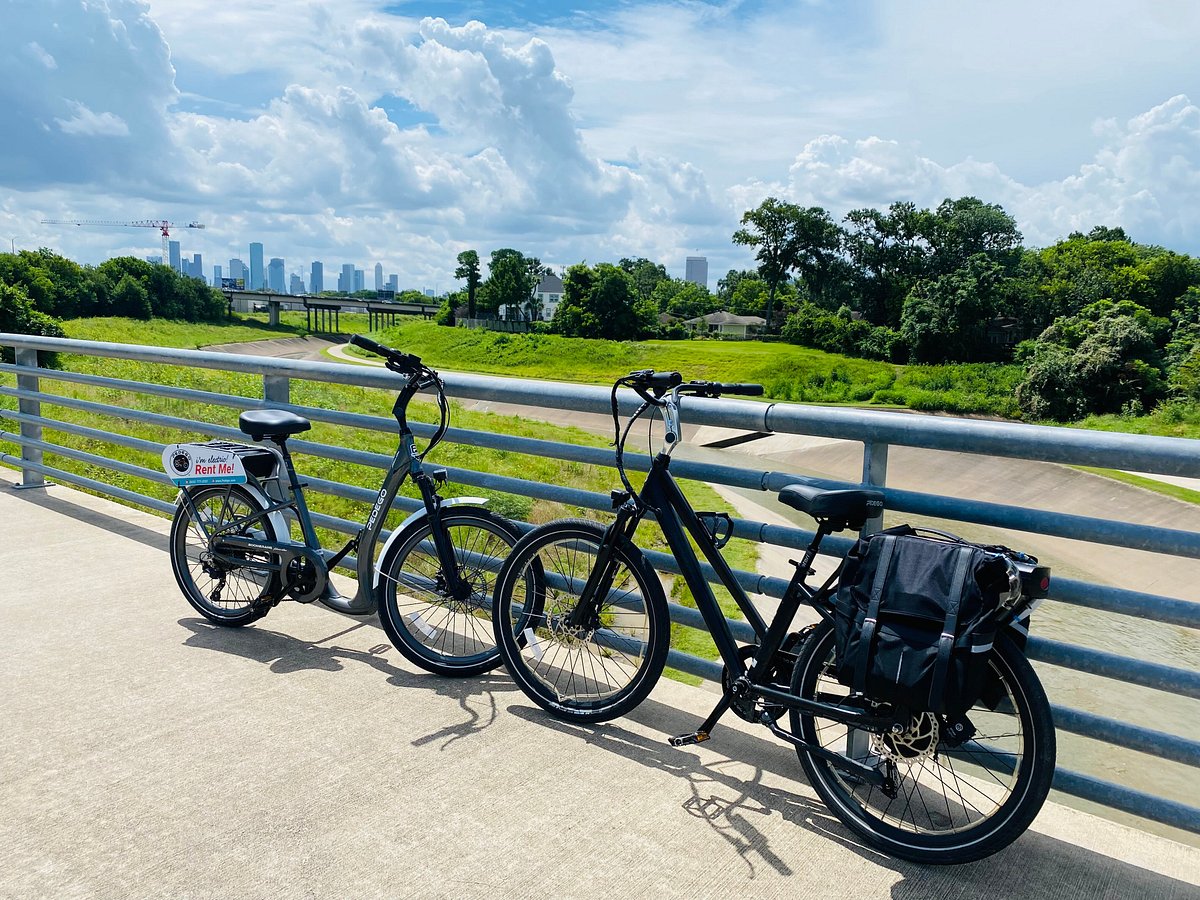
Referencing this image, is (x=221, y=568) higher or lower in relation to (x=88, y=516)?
higher

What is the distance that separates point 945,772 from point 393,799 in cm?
178

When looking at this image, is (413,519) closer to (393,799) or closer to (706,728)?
(393,799)

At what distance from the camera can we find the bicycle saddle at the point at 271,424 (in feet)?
14.0

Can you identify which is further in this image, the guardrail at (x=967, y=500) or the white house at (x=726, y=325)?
the white house at (x=726, y=325)

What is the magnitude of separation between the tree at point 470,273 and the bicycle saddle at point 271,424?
105m

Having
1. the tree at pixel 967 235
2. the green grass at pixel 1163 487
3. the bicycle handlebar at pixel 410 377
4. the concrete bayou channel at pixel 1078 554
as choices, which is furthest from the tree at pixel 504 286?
the bicycle handlebar at pixel 410 377

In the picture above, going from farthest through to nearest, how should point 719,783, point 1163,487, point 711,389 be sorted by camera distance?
point 1163,487, point 711,389, point 719,783

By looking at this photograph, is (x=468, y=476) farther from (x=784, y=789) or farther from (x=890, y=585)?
(x=890, y=585)

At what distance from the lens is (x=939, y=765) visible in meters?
2.87

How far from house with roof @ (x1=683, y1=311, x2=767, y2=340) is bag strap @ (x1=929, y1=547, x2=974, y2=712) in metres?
95.2

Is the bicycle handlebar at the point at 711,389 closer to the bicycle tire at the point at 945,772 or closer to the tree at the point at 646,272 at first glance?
the bicycle tire at the point at 945,772

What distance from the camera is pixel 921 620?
249 centimetres

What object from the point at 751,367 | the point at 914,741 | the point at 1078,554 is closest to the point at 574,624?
the point at 914,741

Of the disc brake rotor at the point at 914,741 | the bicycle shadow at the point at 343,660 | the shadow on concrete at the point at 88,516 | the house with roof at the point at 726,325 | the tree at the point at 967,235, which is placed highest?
the tree at the point at 967,235
